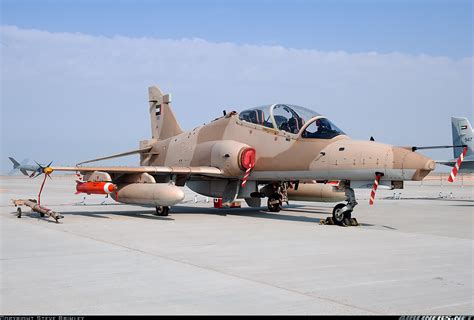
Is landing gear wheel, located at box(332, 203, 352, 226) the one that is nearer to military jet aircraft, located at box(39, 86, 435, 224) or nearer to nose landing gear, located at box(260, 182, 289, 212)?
military jet aircraft, located at box(39, 86, 435, 224)

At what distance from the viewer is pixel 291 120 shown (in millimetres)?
14773

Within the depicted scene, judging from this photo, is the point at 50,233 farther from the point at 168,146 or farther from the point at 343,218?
the point at 168,146

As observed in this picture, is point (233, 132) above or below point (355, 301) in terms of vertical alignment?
above

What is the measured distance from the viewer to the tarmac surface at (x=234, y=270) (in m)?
4.97

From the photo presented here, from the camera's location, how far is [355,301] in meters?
5.10

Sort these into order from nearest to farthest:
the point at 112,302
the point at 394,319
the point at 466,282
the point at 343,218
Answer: the point at 394,319 < the point at 112,302 < the point at 466,282 < the point at 343,218

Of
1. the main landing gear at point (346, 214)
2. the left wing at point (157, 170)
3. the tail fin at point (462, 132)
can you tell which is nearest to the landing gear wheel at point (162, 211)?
the left wing at point (157, 170)

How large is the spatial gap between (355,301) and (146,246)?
463 centimetres

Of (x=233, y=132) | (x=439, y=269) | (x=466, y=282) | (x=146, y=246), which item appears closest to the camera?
(x=466, y=282)

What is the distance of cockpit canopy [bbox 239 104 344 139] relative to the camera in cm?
1392

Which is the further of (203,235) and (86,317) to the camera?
(203,235)

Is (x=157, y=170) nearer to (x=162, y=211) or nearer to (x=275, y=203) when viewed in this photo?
(x=162, y=211)

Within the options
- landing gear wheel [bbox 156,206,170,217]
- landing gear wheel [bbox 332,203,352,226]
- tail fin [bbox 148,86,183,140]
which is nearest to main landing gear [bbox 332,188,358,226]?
landing gear wheel [bbox 332,203,352,226]

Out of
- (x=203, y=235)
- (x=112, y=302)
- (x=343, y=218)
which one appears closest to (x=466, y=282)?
(x=112, y=302)
